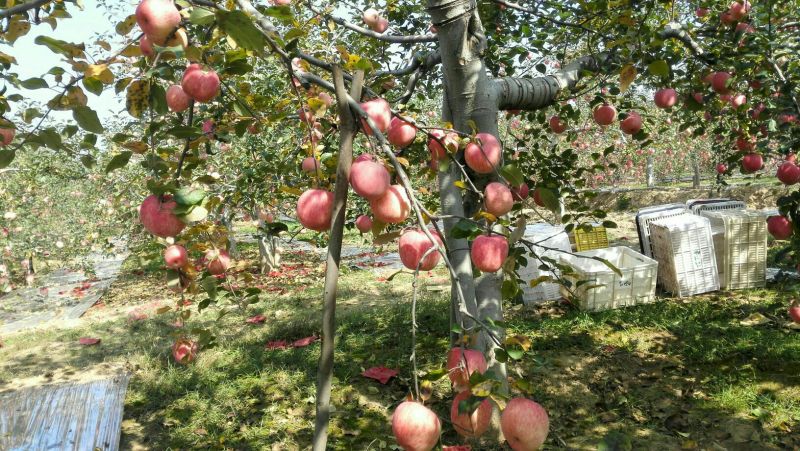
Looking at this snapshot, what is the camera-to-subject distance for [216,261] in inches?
62.3

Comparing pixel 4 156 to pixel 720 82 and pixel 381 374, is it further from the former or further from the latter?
pixel 720 82

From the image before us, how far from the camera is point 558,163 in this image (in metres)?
3.25

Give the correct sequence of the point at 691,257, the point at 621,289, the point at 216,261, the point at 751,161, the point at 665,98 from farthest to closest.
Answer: the point at 691,257, the point at 621,289, the point at 751,161, the point at 665,98, the point at 216,261

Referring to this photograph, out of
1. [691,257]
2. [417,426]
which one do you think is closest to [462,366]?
[417,426]

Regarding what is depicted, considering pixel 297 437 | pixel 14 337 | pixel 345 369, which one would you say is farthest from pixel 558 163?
pixel 14 337

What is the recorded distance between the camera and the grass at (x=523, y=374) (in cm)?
277

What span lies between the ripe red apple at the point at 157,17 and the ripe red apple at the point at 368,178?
1.76 ft

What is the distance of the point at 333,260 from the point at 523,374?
245cm

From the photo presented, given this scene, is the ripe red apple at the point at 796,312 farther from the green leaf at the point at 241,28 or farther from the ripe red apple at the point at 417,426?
the green leaf at the point at 241,28

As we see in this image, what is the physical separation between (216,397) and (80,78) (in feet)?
9.04

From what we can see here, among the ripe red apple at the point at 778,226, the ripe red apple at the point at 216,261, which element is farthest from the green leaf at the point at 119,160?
the ripe red apple at the point at 778,226

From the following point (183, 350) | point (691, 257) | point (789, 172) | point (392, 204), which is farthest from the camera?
point (691, 257)

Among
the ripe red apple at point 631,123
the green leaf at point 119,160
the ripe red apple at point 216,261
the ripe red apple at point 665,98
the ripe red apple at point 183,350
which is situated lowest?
the ripe red apple at point 183,350

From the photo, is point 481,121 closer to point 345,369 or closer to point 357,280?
point 345,369
